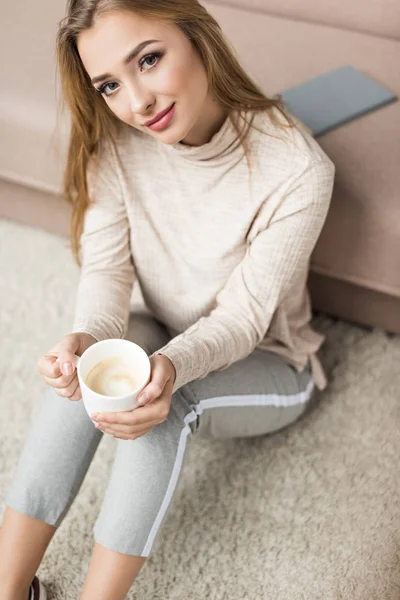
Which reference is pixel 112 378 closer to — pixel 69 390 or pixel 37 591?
pixel 69 390

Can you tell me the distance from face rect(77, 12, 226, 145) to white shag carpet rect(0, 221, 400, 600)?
0.72 meters

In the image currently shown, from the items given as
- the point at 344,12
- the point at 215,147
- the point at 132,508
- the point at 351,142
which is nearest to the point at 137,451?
the point at 132,508

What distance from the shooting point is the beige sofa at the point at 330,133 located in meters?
Result: 1.37

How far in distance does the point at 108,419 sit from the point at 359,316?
88 centimetres

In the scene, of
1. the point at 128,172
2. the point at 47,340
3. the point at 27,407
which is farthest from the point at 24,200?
the point at 128,172

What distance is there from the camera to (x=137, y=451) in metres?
1.10

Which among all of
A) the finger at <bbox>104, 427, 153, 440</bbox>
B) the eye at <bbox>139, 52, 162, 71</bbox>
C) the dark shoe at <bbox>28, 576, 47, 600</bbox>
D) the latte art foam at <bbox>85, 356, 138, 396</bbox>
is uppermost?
the eye at <bbox>139, 52, 162, 71</bbox>

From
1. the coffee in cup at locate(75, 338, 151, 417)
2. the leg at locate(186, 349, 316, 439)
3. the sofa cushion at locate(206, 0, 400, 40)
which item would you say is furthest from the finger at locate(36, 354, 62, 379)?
the sofa cushion at locate(206, 0, 400, 40)

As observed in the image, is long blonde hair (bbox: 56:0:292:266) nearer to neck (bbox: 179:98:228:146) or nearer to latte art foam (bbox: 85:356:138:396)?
neck (bbox: 179:98:228:146)

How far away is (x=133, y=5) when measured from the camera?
0.94m

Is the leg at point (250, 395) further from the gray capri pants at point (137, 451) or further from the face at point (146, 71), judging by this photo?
the face at point (146, 71)

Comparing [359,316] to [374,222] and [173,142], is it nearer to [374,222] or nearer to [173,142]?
[374,222]

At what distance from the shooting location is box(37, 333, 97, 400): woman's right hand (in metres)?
1.02

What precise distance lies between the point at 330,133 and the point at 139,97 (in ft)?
1.90
